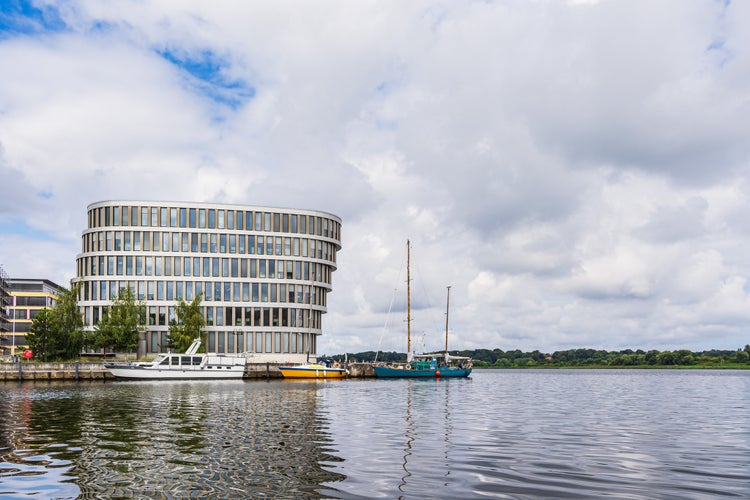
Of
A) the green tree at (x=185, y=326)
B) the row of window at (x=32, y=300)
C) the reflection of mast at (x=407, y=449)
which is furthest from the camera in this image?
the row of window at (x=32, y=300)

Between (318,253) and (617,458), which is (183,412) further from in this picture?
(318,253)

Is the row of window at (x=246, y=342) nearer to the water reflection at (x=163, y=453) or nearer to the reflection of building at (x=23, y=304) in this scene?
the reflection of building at (x=23, y=304)

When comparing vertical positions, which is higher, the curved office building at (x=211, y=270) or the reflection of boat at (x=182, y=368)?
the curved office building at (x=211, y=270)

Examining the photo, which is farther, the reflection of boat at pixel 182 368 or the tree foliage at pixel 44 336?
the tree foliage at pixel 44 336

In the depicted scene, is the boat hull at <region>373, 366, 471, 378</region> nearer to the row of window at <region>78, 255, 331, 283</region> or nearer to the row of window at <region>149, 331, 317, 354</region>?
the row of window at <region>149, 331, 317, 354</region>

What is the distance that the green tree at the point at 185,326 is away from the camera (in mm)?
114125

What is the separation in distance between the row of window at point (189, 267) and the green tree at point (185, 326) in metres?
9.81

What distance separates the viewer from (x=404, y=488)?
52.1 ft

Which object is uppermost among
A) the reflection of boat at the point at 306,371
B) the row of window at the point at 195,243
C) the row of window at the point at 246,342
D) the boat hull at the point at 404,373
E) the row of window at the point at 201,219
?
the row of window at the point at 201,219

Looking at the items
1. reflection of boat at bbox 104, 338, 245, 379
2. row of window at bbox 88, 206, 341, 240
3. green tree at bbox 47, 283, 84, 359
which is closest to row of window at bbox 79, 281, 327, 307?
row of window at bbox 88, 206, 341, 240

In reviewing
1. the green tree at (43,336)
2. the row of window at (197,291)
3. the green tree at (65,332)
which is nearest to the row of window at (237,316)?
the row of window at (197,291)

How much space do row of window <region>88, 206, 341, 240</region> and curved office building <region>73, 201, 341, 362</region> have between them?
0.17 m

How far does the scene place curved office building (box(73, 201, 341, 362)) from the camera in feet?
410

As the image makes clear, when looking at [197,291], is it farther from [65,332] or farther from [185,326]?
[65,332]
